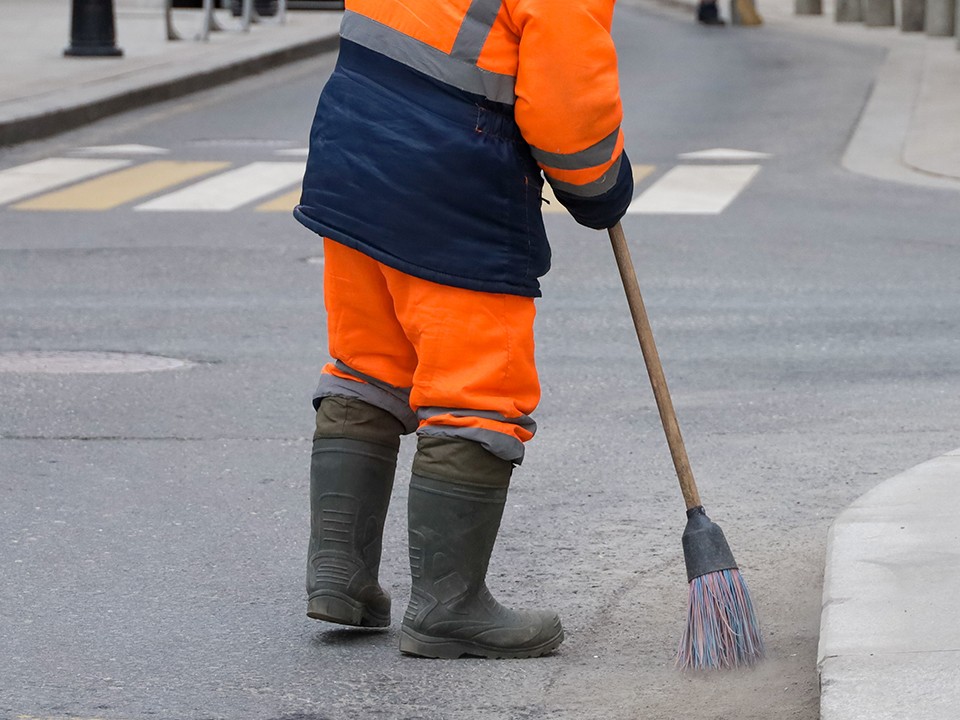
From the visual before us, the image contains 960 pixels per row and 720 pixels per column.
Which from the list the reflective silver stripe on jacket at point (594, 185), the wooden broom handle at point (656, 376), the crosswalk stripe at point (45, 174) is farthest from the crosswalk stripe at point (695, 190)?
the reflective silver stripe on jacket at point (594, 185)

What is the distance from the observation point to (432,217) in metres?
3.85

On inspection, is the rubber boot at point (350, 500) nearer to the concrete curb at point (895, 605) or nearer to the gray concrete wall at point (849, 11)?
the concrete curb at point (895, 605)

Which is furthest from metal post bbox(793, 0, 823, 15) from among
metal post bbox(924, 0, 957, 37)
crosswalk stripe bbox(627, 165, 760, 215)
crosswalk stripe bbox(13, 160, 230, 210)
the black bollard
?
crosswalk stripe bbox(13, 160, 230, 210)

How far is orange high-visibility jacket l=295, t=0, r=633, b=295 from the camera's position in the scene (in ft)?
12.3

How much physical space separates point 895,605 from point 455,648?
0.90 metres

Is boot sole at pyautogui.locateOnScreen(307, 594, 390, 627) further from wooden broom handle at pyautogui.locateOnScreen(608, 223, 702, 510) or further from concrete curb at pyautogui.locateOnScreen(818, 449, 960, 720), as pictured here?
concrete curb at pyautogui.locateOnScreen(818, 449, 960, 720)

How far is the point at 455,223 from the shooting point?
386 centimetres

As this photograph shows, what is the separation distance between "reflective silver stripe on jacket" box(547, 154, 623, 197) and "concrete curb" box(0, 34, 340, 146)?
34.4 feet

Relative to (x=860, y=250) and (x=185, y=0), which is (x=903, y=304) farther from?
(x=185, y=0)

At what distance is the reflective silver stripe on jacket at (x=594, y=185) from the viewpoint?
12.6 feet

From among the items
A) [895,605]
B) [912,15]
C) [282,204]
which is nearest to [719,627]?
[895,605]

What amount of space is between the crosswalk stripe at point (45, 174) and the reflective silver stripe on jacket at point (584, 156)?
7857 millimetres

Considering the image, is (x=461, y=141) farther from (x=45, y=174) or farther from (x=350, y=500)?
(x=45, y=174)

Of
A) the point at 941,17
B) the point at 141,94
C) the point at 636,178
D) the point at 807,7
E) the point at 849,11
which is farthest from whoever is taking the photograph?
the point at 807,7
